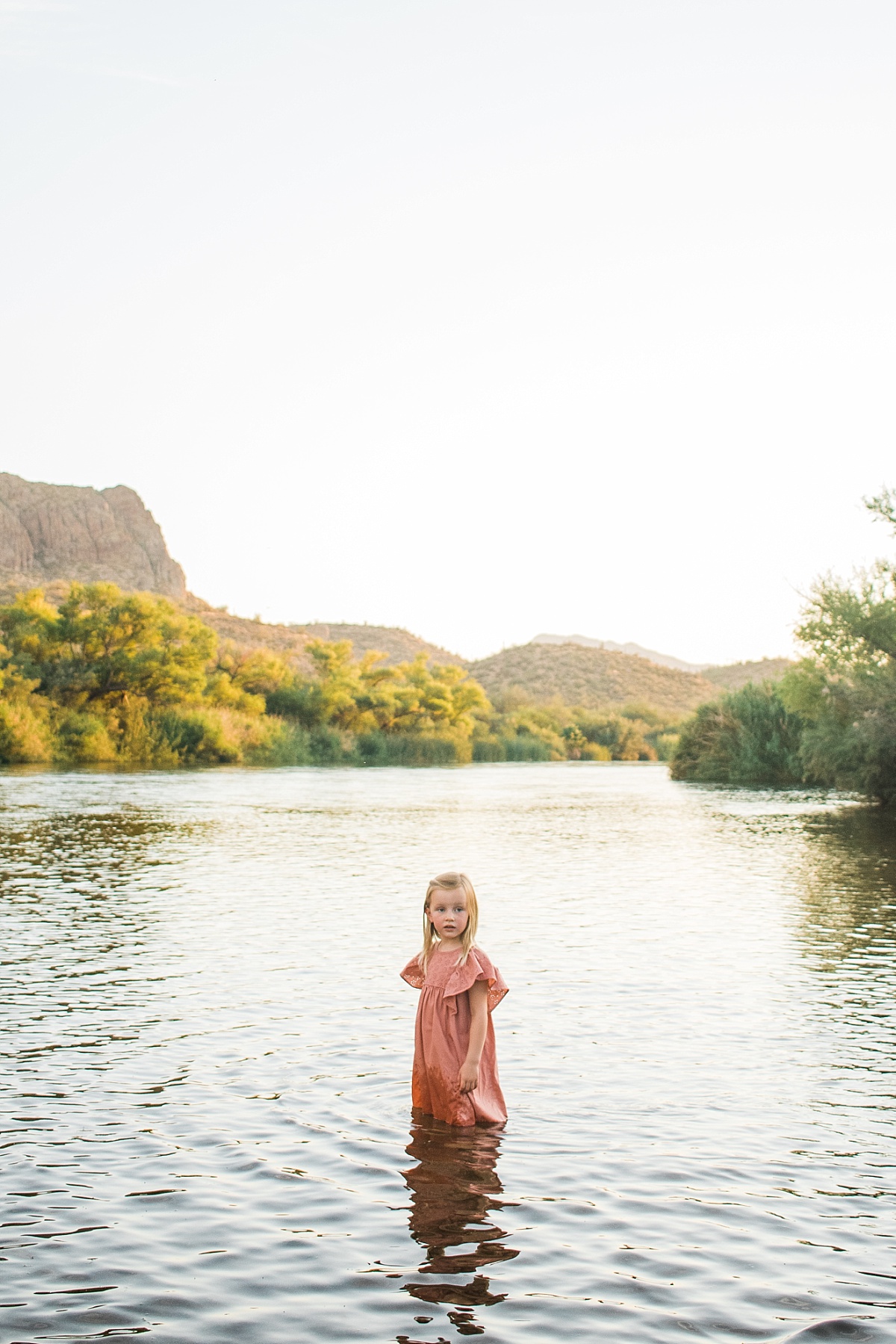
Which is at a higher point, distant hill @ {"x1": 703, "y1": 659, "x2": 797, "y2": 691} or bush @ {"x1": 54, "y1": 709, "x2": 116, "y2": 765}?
distant hill @ {"x1": 703, "y1": 659, "x2": 797, "y2": 691}

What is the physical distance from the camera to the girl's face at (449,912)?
20.7ft

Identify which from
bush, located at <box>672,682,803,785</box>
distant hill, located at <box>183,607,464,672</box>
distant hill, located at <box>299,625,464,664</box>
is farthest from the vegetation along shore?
distant hill, located at <box>299,625,464,664</box>

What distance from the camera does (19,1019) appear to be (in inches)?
341

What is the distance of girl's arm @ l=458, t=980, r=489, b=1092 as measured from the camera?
6152 mm

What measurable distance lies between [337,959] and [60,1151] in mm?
5313

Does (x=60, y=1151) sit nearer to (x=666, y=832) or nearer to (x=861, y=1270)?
(x=861, y=1270)

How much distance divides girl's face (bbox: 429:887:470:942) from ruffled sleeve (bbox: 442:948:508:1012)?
16 centimetres

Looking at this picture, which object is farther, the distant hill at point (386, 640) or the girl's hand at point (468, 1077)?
the distant hill at point (386, 640)

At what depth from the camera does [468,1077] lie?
6223 millimetres

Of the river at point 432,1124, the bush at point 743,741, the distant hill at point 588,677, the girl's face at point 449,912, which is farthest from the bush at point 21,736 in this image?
the distant hill at point 588,677

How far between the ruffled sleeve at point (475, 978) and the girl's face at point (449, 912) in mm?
155

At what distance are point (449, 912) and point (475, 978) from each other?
328 millimetres

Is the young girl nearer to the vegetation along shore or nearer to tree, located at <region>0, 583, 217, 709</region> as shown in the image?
the vegetation along shore

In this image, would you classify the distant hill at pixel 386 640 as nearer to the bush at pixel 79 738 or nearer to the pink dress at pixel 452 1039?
the bush at pixel 79 738
